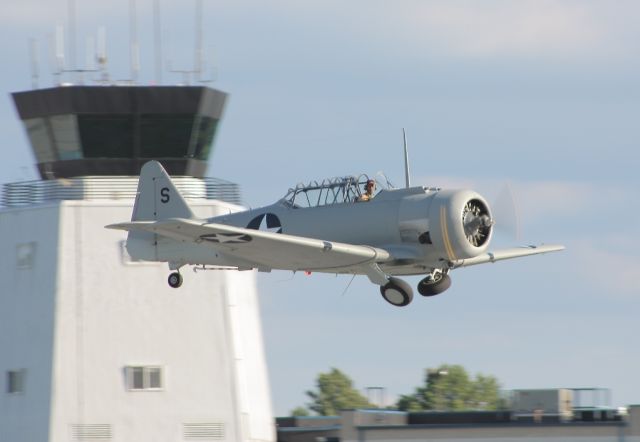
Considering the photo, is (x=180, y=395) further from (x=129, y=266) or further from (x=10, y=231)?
(x=10, y=231)

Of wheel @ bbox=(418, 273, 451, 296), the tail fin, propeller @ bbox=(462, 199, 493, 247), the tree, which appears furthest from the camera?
the tree

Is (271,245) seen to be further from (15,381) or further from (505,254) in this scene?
(15,381)

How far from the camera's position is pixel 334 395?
92.7 metres

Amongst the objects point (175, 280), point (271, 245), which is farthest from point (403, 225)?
point (175, 280)

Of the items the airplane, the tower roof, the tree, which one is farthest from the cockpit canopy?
the tree

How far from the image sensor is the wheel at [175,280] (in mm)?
24984

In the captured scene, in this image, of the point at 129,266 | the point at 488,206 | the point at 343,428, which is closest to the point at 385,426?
the point at 343,428

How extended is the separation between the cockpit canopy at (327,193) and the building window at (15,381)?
7.35m

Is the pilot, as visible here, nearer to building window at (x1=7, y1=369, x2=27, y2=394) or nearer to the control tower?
the control tower

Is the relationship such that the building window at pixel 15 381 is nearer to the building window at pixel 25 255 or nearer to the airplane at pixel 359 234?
the building window at pixel 25 255

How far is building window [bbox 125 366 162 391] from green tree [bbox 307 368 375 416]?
6429cm

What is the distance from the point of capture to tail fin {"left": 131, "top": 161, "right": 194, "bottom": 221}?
2547 cm

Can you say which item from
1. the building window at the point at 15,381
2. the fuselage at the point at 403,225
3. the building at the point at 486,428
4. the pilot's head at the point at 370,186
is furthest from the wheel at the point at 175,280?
the building at the point at 486,428

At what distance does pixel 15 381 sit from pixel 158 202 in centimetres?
490
